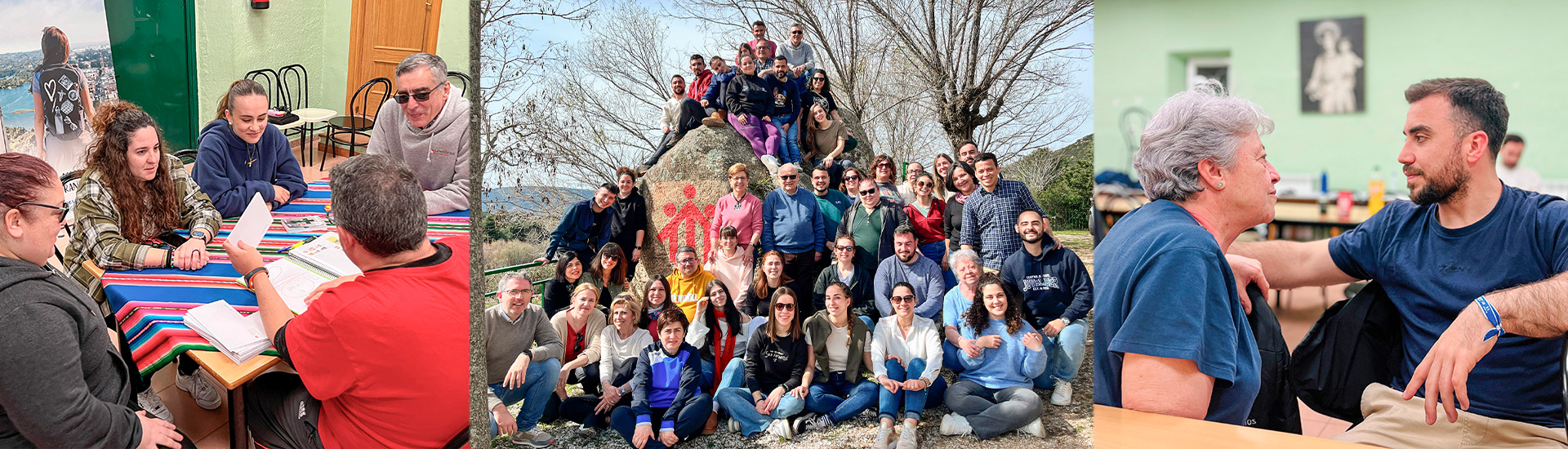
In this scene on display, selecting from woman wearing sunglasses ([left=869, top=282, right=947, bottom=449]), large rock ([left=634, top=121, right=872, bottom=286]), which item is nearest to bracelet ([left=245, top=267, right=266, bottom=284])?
large rock ([left=634, top=121, right=872, bottom=286])

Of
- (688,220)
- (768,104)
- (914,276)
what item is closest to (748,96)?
(768,104)

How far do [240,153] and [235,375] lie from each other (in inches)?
28.3

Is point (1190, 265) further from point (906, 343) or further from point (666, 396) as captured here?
point (666, 396)

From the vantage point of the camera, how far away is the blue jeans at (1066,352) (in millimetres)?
2812

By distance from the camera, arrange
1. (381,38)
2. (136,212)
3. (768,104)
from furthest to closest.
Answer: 1. (768,104)
2. (381,38)
3. (136,212)

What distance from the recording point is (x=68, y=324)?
2037 mm

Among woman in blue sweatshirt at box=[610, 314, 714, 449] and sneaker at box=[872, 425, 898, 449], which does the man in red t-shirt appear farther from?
sneaker at box=[872, 425, 898, 449]

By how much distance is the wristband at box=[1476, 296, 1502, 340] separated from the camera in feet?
6.72

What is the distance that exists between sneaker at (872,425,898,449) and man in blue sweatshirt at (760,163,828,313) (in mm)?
582

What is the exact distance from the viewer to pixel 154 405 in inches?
90.9

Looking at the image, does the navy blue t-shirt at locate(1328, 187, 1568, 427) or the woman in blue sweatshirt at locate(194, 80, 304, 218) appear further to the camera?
the woman in blue sweatshirt at locate(194, 80, 304, 218)

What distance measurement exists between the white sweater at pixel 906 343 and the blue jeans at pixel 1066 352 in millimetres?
393

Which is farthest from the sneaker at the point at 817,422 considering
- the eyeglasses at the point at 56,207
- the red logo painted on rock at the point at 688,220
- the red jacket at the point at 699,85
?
the eyeglasses at the point at 56,207

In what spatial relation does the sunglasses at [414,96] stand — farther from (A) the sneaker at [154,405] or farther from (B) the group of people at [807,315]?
(A) the sneaker at [154,405]
